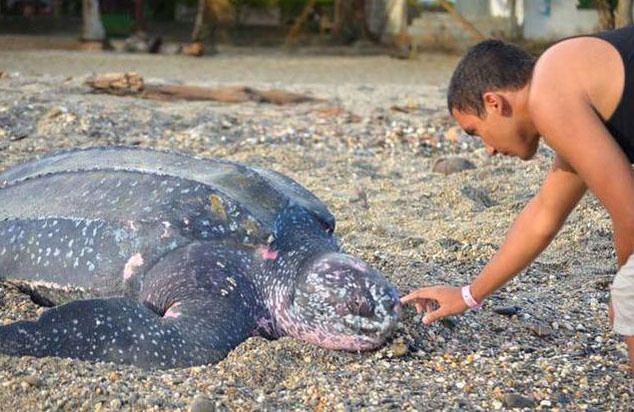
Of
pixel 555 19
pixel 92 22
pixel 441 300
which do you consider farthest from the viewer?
pixel 555 19

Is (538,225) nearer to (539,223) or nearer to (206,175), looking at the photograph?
(539,223)

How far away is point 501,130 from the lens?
2.25 metres

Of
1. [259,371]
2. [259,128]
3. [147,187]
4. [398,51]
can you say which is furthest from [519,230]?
[398,51]

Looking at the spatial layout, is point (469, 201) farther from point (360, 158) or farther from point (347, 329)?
point (347, 329)

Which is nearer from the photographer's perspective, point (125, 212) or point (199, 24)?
point (125, 212)

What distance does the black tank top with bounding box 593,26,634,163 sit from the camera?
7.13 feet

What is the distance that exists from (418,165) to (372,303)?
3039mm

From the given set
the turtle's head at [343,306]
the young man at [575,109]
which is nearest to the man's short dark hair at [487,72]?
the young man at [575,109]

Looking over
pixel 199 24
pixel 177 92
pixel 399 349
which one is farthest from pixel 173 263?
pixel 199 24

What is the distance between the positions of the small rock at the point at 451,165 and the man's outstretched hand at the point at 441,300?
8.92 feet

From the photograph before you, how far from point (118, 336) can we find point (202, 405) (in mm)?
391

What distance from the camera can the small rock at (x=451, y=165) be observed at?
5.34m

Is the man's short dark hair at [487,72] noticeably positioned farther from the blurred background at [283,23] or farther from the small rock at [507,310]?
the blurred background at [283,23]

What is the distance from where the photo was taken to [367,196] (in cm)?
483
